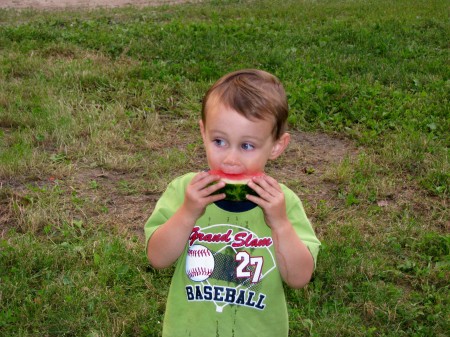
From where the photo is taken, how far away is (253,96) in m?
2.69

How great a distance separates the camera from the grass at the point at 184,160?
14.0ft

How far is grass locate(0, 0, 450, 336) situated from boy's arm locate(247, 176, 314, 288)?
1.49m

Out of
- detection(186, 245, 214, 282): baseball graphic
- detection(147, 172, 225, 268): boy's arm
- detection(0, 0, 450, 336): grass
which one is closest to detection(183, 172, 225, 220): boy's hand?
detection(147, 172, 225, 268): boy's arm

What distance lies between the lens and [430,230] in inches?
204

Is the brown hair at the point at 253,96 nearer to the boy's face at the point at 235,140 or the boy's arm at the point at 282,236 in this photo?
the boy's face at the point at 235,140

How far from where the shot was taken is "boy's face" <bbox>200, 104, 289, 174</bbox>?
2656 millimetres

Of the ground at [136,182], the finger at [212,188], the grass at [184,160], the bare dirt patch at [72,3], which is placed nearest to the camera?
the finger at [212,188]

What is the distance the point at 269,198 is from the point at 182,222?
0.35m

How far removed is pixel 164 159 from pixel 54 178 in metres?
0.98

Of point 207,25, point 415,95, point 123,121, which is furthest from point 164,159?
point 207,25

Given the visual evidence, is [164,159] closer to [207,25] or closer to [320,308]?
[320,308]

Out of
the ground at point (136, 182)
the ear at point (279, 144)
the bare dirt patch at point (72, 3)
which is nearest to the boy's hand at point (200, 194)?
the ear at point (279, 144)

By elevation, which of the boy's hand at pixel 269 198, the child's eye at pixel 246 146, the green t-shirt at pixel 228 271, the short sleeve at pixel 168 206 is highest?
the child's eye at pixel 246 146

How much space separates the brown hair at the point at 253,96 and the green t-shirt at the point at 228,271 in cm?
36
